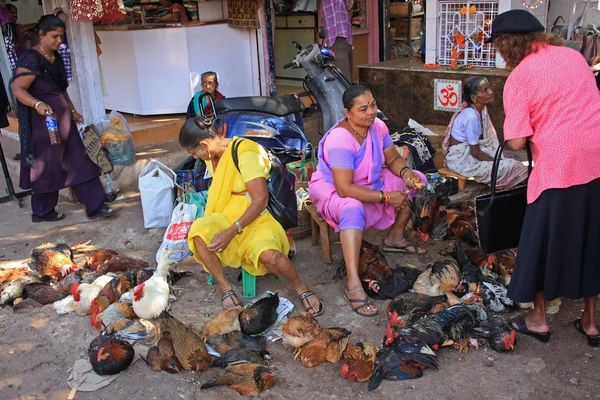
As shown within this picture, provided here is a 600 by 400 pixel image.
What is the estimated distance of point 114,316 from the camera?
396 centimetres

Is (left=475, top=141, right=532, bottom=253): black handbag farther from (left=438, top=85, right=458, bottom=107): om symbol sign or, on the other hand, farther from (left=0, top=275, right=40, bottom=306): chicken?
(left=438, top=85, right=458, bottom=107): om symbol sign

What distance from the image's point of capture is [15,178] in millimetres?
7465

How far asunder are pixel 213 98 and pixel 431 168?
2503 mm

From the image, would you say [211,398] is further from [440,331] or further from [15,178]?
[15,178]

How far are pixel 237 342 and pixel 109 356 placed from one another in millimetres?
770

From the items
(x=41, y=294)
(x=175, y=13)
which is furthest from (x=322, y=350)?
(x=175, y=13)

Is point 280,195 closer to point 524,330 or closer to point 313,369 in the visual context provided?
point 313,369

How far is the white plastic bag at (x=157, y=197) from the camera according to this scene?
561cm

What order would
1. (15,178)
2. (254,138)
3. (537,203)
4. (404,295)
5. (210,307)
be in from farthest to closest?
(15,178)
(254,138)
(210,307)
(404,295)
(537,203)

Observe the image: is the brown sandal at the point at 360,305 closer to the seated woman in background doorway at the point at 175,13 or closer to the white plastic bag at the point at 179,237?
the white plastic bag at the point at 179,237

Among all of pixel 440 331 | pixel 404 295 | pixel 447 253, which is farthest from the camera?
pixel 447 253

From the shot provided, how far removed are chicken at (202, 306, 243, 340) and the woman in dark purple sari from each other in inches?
111

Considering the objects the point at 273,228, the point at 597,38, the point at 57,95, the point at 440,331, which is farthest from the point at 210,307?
the point at 597,38

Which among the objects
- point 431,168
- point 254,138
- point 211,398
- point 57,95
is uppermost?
point 57,95
